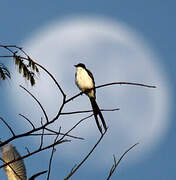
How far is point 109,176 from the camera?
313 centimetres

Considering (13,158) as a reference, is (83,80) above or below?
above

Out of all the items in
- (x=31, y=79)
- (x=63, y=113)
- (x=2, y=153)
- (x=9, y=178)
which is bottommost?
(x=9, y=178)

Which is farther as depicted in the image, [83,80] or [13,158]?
[83,80]

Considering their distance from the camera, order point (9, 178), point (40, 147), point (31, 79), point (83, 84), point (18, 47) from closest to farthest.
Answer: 1. point (40, 147)
2. point (18, 47)
3. point (9, 178)
4. point (31, 79)
5. point (83, 84)

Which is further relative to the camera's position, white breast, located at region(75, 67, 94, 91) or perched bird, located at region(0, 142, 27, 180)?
white breast, located at region(75, 67, 94, 91)

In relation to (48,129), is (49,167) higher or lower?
lower

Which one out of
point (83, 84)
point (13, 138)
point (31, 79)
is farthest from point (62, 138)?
point (83, 84)

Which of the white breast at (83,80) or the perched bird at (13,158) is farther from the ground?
the white breast at (83,80)

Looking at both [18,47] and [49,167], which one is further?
[18,47]

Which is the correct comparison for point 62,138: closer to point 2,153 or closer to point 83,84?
point 2,153

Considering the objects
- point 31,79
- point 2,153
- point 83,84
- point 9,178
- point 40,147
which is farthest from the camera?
point 83,84

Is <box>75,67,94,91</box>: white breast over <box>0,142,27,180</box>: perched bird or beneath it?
over

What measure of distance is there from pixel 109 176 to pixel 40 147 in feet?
1.80

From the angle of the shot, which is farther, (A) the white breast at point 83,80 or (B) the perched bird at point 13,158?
(A) the white breast at point 83,80
